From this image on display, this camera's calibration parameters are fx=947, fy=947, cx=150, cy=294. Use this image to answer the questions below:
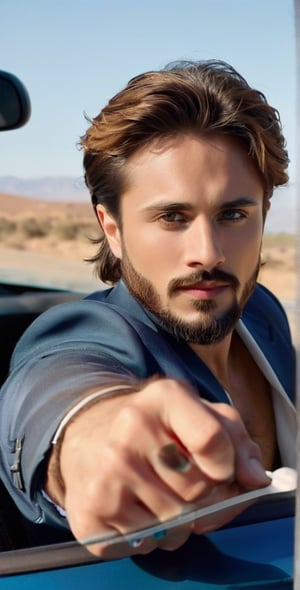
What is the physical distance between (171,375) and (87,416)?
20.6 inches

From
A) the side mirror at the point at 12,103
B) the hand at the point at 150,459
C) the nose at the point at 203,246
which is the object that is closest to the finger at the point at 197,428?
the hand at the point at 150,459

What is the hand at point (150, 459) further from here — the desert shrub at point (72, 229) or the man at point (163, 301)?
the desert shrub at point (72, 229)

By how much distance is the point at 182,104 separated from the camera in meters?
1.86

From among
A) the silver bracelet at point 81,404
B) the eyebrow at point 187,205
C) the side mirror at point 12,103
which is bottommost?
the silver bracelet at point 81,404

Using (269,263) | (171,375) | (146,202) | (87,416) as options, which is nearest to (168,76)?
(146,202)

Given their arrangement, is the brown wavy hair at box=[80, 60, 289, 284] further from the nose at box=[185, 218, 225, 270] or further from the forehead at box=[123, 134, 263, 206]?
the nose at box=[185, 218, 225, 270]

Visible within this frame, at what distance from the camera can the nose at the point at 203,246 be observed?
1.67m

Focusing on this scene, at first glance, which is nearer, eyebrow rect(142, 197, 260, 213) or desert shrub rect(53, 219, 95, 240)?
eyebrow rect(142, 197, 260, 213)

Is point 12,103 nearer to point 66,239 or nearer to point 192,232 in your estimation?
point 66,239

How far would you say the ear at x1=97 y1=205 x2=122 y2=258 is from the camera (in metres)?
1.94

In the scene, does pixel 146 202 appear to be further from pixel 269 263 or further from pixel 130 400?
pixel 130 400

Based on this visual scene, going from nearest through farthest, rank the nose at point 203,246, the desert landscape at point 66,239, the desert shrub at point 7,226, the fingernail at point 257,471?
the fingernail at point 257,471 < the desert landscape at point 66,239 < the nose at point 203,246 < the desert shrub at point 7,226

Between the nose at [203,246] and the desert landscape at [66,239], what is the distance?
89mm

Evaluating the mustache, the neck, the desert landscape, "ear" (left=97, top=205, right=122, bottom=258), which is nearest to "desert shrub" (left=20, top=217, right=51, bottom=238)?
the desert landscape
